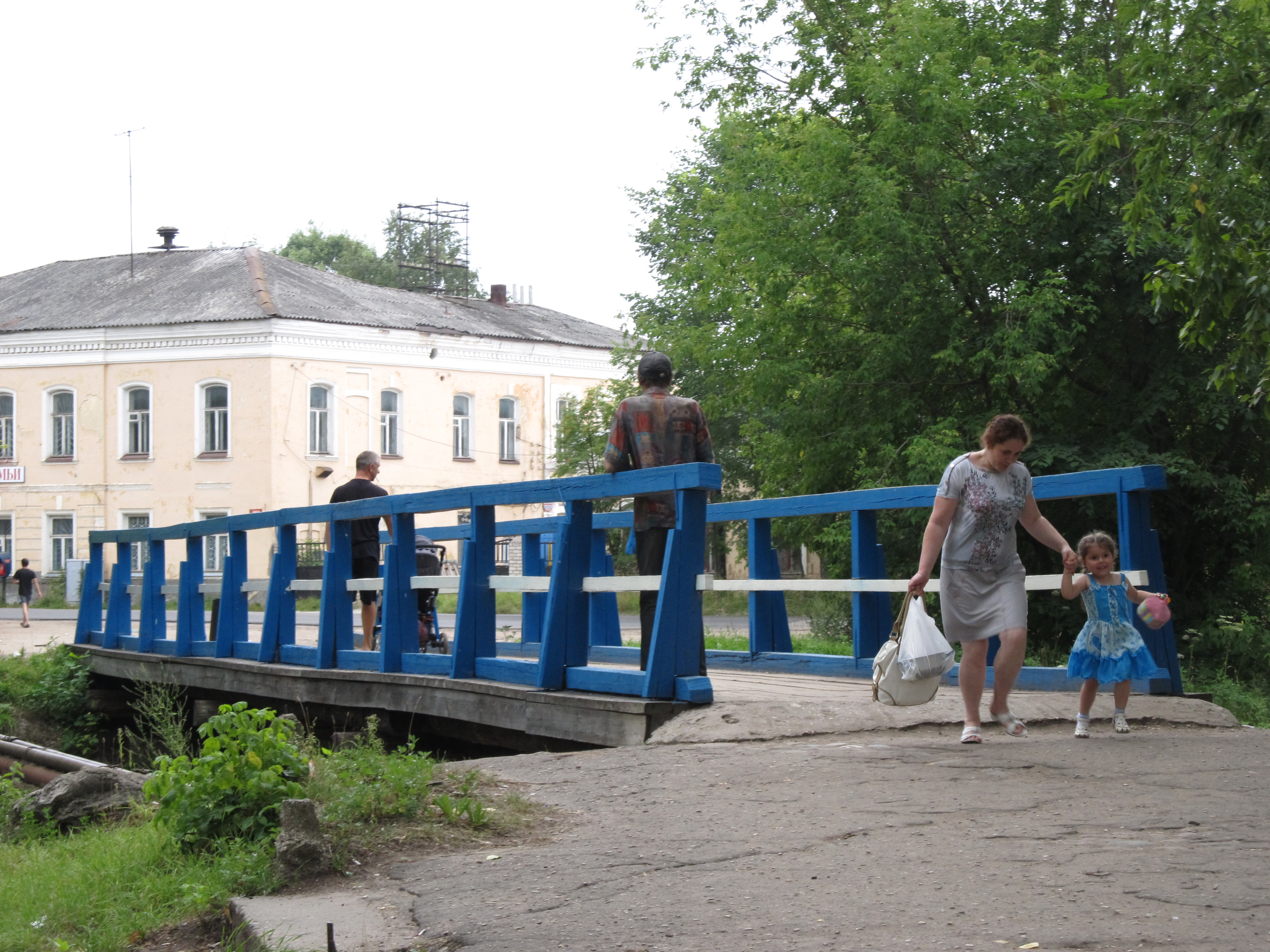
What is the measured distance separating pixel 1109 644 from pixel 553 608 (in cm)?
271

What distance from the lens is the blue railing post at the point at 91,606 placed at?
1546 centimetres

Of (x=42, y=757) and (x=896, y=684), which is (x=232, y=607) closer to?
(x=42, y=757)

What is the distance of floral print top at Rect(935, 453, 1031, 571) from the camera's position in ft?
21.1

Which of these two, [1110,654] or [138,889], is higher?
[1110,654]

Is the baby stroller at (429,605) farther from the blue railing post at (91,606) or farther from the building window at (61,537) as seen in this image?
→ the building window at (61,537)

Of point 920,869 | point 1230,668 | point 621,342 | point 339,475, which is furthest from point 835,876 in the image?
point 621,342

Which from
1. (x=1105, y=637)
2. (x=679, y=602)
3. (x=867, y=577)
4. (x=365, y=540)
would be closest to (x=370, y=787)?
(x=679, y=602)

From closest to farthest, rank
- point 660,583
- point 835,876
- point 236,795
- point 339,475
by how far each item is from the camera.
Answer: point 835,876
point 236,795
point 660,583
point 339,475

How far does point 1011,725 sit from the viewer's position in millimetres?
6520

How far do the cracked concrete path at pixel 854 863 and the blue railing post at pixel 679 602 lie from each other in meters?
0.76

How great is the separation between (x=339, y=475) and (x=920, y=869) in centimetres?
3528

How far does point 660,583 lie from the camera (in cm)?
680

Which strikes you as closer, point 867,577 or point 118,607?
point 867,577

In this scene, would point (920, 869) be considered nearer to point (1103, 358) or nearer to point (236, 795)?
point (236, 795)
